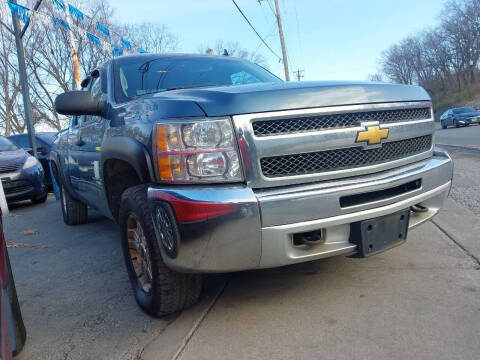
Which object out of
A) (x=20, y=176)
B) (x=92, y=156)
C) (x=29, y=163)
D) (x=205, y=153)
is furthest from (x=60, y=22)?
(x=205, y=153)

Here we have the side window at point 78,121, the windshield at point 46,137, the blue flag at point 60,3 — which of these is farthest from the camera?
the blue flag at point 60,3

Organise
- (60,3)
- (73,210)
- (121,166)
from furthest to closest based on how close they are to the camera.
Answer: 1. (60,3)
2. (73,210)
3. (121,166)

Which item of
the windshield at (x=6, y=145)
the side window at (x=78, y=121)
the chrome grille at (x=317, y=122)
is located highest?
the side window at (x=78, y=121)

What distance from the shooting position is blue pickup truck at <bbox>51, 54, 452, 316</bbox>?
196 cm

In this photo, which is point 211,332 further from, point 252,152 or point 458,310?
point 458,310

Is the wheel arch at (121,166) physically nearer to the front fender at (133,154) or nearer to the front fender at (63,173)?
the front fender at (133,154)

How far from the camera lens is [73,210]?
5.34 m

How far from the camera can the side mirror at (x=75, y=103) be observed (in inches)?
116

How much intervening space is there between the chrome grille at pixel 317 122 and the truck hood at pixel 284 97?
0.06 m

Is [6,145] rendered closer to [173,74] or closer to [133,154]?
[173,74]

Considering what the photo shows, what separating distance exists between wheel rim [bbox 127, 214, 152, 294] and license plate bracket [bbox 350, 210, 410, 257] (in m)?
1.27

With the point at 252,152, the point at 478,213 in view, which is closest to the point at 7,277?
the point at 252,152

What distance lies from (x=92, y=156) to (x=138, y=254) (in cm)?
120

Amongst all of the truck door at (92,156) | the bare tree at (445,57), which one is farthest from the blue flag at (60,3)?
the bare tree at (445,57)
